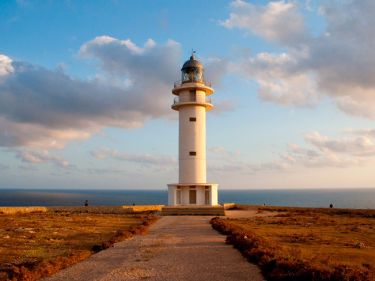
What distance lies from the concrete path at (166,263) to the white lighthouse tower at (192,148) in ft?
72.5

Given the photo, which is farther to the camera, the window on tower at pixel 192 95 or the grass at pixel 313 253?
the window on tower at pixel 192 95

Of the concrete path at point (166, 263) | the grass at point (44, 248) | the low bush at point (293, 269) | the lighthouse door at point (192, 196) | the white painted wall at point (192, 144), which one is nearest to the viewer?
the low bush at point (293, 269)

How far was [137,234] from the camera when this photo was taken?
19.4 m

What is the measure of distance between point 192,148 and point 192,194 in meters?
4.21

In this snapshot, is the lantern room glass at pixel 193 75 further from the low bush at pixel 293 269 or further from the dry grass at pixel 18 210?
the low bush at pixel 293 269

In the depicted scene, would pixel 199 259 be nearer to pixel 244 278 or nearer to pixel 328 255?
pixel 244 278

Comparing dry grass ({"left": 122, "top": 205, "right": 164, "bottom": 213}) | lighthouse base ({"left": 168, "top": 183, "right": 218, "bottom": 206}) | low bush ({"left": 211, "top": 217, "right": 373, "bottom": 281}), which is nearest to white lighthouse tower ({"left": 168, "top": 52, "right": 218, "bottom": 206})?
lighthouse base ({"left": 168, "top": 183, "right": 218, "bottom": 206})

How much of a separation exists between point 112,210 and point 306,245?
2624cm

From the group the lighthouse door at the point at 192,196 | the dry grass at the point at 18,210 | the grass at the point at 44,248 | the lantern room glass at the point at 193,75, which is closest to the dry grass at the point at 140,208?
the lighthouse door at the point at 192,196

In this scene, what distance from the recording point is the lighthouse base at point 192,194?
38.4 m

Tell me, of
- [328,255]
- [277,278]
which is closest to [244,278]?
[277,278]

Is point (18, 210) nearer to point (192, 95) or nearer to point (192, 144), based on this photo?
point (192, 144)

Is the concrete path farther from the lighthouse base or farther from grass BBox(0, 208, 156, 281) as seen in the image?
the lighthouse base

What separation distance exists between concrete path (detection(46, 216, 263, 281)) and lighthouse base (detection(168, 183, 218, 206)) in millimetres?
21885
